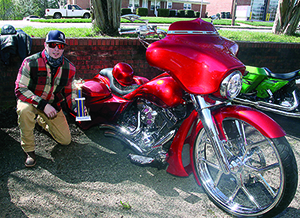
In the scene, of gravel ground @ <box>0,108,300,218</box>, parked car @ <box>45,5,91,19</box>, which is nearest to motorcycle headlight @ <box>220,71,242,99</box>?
gravel ground @ <box>0,108,300,218</box>

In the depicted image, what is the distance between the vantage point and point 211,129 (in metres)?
2.13

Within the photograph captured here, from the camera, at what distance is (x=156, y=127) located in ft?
9.14

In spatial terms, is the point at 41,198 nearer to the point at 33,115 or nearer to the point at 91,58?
the point at 33,115

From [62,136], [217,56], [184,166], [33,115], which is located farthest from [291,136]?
[33,115]

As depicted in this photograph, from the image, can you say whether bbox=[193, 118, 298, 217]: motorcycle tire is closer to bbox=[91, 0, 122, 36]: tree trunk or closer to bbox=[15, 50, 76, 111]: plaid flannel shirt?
bbox=[15, 50, 76, 111]: plaid flannel shirt

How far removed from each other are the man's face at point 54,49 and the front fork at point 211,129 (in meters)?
1.69

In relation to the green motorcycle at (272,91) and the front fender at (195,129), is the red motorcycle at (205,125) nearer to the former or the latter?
the front fender at (195,129)

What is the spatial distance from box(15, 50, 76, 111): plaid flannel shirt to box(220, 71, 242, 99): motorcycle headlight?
6.49 ft

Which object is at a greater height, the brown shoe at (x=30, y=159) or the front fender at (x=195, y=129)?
the front fender at (x=195, y=129)

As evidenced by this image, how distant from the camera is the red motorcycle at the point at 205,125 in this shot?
203 cm

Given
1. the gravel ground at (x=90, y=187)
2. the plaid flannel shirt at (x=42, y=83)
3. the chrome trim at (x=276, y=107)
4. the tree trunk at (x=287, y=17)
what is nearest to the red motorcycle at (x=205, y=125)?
the gravel ground at (x=90, y=187)

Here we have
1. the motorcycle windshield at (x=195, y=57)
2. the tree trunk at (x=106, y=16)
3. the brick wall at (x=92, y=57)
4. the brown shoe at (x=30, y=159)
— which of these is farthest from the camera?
the tree trunk at (x=106, y=16)

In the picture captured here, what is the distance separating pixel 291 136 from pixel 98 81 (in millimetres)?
3213

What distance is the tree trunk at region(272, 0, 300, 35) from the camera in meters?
8.97
